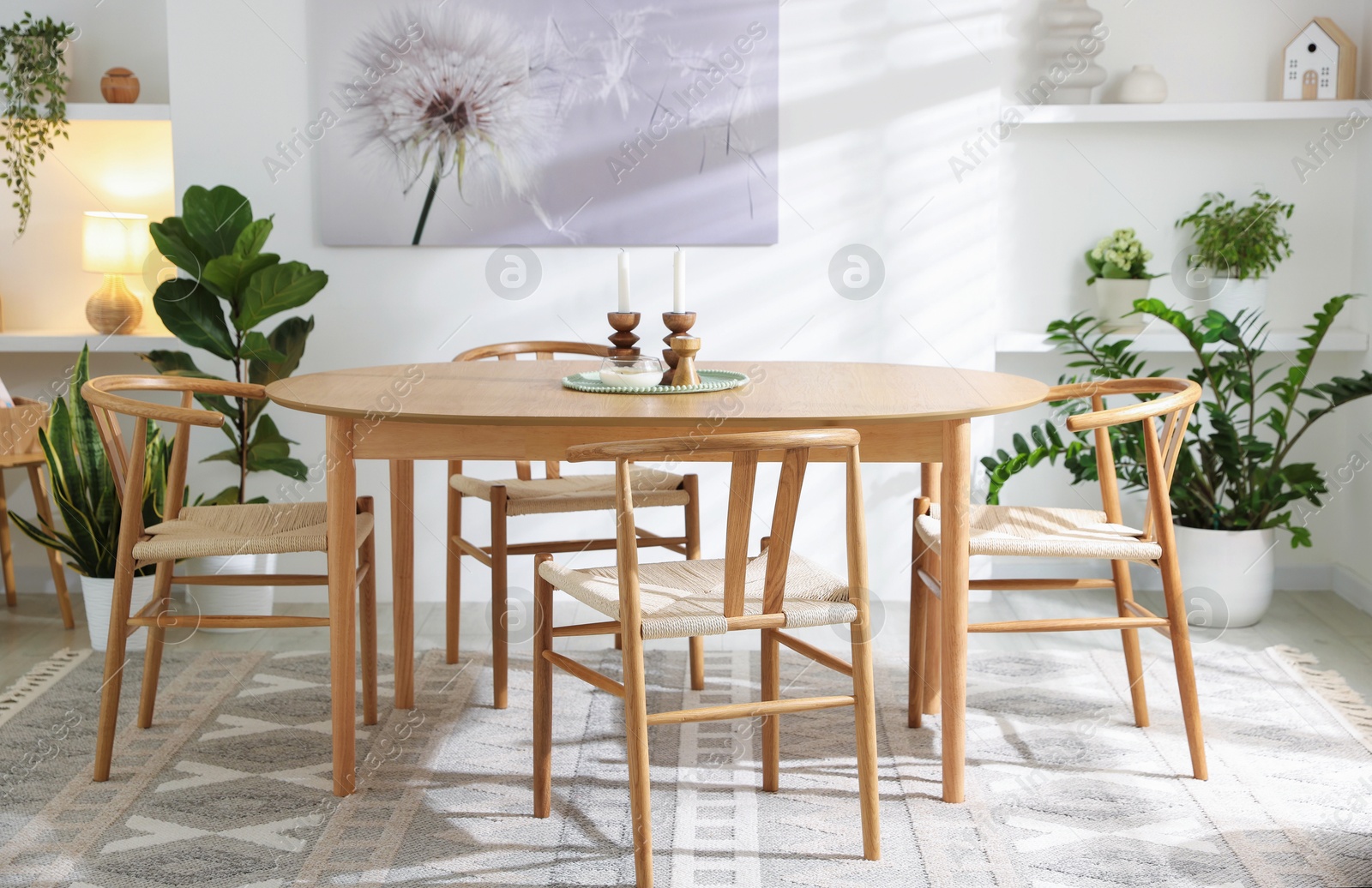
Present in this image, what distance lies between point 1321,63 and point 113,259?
376cm

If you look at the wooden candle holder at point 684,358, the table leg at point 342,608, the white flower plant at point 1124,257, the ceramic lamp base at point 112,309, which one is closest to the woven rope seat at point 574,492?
the wooden candle holder at point 684,358

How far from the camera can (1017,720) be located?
2.76m

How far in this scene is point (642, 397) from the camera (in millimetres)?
2398

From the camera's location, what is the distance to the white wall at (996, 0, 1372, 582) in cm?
Answer: 381

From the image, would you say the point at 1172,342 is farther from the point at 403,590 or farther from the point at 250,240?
the point at 250,240

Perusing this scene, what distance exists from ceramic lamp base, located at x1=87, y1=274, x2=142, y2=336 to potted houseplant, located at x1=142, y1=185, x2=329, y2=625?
17.0 inches

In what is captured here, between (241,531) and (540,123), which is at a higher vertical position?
(540,123)

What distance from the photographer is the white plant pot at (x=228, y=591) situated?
3438mm

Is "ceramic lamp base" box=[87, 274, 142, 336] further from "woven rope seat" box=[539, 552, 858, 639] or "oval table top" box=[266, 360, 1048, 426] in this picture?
"woven rope seat" box=[539, 552, 858, 639]

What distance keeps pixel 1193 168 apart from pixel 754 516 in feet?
5.93

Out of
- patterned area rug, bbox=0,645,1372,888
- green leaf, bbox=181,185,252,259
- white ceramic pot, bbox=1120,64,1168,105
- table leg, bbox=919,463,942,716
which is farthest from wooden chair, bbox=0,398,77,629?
white ceramic pot, bbox=1120,64,1168,105

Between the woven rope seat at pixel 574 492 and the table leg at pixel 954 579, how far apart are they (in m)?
0.78

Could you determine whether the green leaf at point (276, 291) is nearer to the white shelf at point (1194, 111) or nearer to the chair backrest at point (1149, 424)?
the chair backrest at point (1149, 424)

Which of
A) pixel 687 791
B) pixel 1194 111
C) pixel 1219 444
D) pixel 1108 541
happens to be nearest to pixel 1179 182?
pixel 1194 111
